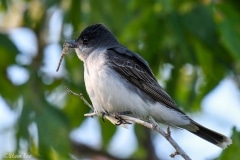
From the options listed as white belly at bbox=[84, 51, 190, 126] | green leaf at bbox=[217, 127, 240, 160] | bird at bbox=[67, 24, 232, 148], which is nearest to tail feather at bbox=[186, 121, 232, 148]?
bird at bbox=[67, 24, 232, 148]

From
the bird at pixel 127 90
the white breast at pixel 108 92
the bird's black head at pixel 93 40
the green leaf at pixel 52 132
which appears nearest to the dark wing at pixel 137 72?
the bird at pixel 127 90

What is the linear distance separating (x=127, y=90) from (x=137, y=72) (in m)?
0.29

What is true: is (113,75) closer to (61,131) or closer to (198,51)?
(61,131)

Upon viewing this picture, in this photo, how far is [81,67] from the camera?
7.34m

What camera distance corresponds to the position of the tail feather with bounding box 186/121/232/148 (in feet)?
19.8

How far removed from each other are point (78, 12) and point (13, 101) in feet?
3.42

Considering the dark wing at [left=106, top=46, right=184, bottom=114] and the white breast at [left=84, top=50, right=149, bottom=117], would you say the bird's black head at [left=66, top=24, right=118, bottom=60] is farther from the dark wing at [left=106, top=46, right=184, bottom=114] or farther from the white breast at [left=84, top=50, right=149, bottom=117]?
the white breast at [left=84, top=50, right=149, bottom=117]

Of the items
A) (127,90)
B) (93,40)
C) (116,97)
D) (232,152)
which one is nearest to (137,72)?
(127,90)

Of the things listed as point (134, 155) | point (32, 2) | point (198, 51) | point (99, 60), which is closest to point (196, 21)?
point (198, 51)

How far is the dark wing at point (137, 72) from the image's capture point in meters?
6.04

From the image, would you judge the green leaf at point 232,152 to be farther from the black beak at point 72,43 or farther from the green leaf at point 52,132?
the black beak at point 72,43

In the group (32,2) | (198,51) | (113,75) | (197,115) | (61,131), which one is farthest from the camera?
(197,115)

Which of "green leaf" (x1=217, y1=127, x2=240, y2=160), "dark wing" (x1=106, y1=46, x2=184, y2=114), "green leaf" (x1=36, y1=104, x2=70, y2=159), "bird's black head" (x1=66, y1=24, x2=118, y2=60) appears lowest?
"green leaf" (x1=217, y1=127, x2=240, y2=160)

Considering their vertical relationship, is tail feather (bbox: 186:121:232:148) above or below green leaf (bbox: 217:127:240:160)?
above
